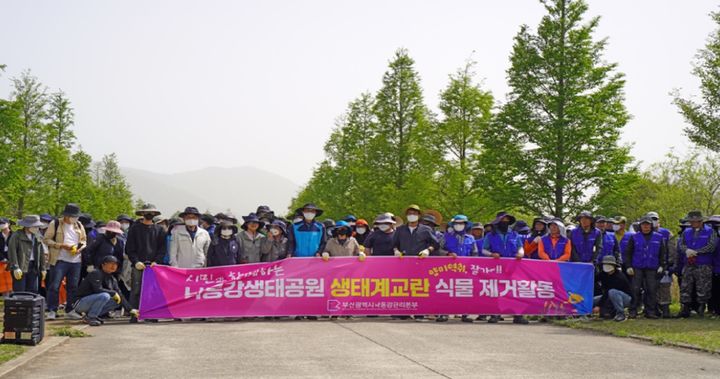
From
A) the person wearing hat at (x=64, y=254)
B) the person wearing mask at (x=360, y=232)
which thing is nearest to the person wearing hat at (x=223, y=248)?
the person wearing hat at (x=64, y=254)

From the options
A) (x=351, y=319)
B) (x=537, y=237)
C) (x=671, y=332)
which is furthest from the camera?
(x=537, y=237)

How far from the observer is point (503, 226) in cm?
1598

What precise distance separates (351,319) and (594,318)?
490cm

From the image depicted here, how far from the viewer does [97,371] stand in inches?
339

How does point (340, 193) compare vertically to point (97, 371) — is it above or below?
above

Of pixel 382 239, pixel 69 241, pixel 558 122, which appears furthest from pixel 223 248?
pixel 558 122

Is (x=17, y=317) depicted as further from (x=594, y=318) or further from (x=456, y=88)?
(x=456, y=88)

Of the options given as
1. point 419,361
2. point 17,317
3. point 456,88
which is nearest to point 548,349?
point 419,361

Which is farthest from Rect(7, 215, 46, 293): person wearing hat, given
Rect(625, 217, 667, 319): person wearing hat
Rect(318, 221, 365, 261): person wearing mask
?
Rect(625, 217, 667, 319): person wearing hat

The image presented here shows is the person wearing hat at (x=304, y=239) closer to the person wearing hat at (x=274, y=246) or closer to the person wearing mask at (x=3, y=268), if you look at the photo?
the person wearing hat at (x=274, y=246)

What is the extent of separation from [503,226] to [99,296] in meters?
7.90

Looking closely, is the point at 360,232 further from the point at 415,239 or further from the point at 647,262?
the point at 647,262

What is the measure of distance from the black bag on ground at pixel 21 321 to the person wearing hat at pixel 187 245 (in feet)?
15.3

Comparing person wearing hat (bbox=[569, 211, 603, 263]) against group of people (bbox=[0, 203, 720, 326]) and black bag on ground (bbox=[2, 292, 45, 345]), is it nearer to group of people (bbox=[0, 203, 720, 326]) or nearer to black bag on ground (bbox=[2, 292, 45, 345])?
group of people (bbox=[0, 203, 720, 326])
